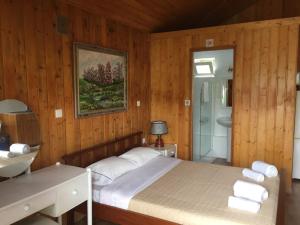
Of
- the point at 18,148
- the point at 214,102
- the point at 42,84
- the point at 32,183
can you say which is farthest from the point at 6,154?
the point at 214,102

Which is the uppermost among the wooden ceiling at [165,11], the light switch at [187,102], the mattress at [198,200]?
the wooden ceiling at [165,11]

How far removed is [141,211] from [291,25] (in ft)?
10.0

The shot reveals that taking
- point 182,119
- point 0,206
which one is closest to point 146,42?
point 182,119

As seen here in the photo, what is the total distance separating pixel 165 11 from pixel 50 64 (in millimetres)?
2012

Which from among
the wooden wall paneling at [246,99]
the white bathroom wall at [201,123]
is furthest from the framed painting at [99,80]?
the wooden wall paneling at [246,99]

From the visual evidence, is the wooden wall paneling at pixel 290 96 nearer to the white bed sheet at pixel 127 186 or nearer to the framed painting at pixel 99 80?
the white bed sheet at pixel 127 186

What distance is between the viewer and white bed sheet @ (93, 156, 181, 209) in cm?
236

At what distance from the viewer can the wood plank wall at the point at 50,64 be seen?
2291mm

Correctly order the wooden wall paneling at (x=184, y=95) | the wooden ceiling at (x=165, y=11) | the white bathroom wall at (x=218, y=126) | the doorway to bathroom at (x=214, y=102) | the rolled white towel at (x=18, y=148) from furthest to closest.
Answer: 1. the white bathroom wall at (x=218, y=126)
2. the doorway to bathroom at (x=214, y=102)
3. the wooden wall paneling at (x=184, y=95)
4. the wooden ceiling at (x=165, y=11)
5. the rolled white towel at (x=18, y=148)

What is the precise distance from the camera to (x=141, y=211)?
88.0 inches

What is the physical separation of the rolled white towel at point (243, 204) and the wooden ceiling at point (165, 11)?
96.3 inches

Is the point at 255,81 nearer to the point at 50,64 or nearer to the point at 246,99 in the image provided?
the point at 246,99

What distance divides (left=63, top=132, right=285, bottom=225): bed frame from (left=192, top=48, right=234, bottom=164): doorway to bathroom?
1691 millimetres

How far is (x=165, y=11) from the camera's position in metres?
3.91
